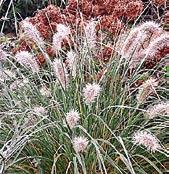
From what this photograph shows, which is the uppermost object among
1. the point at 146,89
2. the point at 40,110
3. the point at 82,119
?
the point at 146,89

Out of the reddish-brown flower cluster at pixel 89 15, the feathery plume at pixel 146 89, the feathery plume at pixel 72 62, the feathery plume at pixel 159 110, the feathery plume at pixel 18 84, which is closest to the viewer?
the feathery plume at pixel 159 110

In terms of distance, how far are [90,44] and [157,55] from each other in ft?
2.12

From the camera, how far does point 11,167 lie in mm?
3037

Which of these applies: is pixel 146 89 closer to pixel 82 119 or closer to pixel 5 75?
pixel 82 119

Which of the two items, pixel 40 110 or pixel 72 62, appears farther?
pixel 72 62

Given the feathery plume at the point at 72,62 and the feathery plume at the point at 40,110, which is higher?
the feathery plume at the point at 72,62

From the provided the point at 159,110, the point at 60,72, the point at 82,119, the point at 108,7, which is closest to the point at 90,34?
the point at 60,72

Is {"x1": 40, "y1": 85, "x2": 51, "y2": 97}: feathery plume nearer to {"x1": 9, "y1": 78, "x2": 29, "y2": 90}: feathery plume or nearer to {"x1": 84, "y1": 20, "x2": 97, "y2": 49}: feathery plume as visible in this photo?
{"x1": 9, "y1": 78, "x2": 29, "y2": 90}: feathery plume

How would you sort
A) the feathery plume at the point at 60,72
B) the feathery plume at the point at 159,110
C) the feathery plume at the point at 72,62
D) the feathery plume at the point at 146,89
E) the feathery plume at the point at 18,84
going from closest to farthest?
the feathery plume at the point at 159,110 → the feathery plume at the point at 146,89 → the feathery plume at the point at 60,72 → the feathery plume at the point at 72,62 → the feathery plume at the point at 18,84

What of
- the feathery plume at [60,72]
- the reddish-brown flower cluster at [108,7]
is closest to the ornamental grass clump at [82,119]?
the feathery plume at [60,72]

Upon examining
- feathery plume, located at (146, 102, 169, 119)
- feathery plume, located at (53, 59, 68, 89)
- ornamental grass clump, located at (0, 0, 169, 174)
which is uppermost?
feathery plume, located at (53, 59, 68, 89)

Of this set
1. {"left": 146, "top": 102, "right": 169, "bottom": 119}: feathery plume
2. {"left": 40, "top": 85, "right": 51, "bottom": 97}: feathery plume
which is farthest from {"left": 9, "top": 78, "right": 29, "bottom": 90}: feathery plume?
{"left": 146, "top": 102, "right": 169, "bottom": 119}: feathery plume

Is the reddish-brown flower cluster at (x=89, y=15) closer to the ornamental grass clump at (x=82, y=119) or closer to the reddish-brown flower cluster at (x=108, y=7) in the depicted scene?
the reddish-brown flower cluster at (x=108, y=7)

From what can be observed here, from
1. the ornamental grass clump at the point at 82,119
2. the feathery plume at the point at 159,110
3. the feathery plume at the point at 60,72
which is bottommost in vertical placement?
the ornamental grass clump at the point at 82,119
